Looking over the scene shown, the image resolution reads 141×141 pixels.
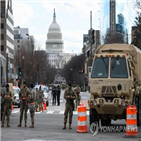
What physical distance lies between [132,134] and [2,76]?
11639 mm

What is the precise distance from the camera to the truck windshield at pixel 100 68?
774 inches

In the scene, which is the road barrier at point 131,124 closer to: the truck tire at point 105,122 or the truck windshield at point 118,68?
the truck windshield at point 118,68

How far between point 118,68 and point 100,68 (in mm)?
688

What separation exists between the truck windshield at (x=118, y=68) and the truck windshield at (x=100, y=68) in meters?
0.23

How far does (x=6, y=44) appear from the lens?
114m

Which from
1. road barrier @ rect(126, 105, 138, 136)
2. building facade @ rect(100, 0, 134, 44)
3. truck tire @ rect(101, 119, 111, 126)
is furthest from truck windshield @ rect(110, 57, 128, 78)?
building facade @ rect(100, 0, 134, 44)

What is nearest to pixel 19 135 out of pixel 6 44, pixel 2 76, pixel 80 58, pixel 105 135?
pixel 105 135

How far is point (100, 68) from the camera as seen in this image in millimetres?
19859

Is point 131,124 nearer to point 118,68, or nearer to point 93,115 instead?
point 93,115

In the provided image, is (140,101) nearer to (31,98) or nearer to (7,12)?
(31,98)

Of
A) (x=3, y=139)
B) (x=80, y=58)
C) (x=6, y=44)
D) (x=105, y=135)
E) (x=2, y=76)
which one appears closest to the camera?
(x=3, y=139)

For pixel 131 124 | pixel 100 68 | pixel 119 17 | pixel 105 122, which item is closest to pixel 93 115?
pixel 100 68

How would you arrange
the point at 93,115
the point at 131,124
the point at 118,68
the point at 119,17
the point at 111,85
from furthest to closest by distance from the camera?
the point at 119,17 → the point at 118,68 → the point at 93,115 → the point at 111,85 → the point at 131,124

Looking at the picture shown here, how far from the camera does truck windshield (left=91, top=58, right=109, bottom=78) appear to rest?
64.5 ft
